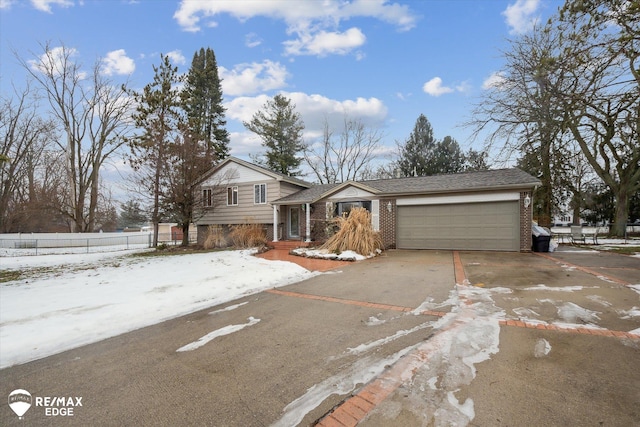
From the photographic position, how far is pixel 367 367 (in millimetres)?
2691

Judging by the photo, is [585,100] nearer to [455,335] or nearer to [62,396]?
[455,335]

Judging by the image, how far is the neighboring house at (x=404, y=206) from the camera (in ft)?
37.2

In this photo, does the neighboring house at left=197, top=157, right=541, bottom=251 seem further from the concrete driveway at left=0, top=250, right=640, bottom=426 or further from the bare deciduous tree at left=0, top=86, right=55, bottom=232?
the bare deciduous tree at left=0, top=86, right=55, bottom=232

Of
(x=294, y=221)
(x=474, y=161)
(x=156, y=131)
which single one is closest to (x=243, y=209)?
(x=294, y=221)

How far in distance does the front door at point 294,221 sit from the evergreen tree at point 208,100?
13818mm

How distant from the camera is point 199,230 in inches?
732

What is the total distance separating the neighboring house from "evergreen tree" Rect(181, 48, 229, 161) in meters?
11.6

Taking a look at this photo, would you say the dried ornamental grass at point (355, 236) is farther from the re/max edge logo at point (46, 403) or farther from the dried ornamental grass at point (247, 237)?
the re/max edge logo at point (46, 403)

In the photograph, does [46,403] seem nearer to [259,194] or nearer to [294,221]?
[294,221]

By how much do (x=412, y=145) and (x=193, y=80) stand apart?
21934 mm

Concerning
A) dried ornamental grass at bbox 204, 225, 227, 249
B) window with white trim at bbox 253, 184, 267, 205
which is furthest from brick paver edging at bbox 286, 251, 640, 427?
window with white trim at bbox 253, 184, 267, 205

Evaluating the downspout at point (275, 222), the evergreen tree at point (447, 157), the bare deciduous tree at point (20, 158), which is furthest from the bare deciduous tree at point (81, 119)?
the evergreen tree at point (447, 157)

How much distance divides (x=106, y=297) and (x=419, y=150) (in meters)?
29.5

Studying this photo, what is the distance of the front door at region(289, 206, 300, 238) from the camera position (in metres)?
16.4
